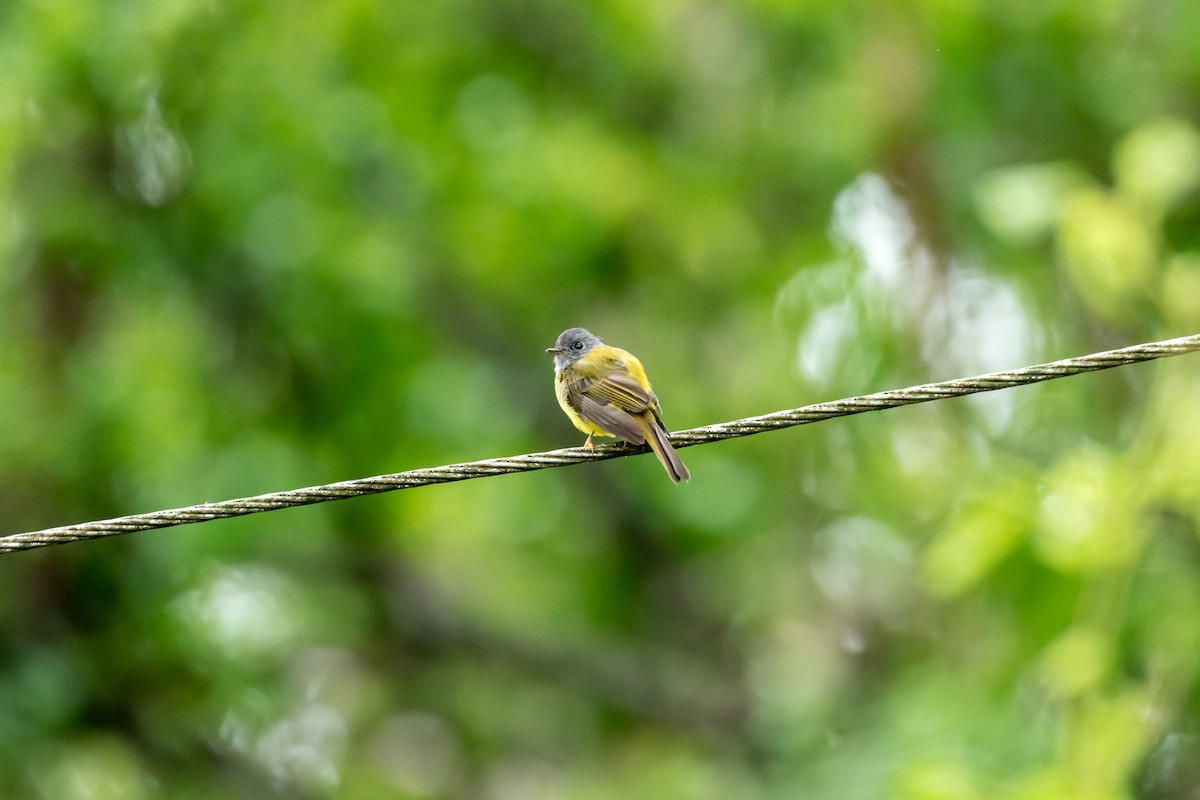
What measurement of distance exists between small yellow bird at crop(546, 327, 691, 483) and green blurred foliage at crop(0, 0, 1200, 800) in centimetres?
199

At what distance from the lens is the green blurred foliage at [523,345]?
8055mm

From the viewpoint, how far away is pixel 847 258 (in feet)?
30.0

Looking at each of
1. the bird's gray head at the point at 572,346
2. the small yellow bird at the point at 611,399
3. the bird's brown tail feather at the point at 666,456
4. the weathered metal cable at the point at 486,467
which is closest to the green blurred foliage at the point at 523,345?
the bird's gray head at the point at 572,346

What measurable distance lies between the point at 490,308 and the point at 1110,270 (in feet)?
19.5

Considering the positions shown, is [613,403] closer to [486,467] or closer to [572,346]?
[572,346]

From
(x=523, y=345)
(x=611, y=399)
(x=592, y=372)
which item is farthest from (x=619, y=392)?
(x=523, y=345)

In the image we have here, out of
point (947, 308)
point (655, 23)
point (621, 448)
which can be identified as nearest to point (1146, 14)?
point (947, 308)

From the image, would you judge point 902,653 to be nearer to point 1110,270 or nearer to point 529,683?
point 529,683

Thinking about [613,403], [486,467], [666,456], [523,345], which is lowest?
[486,467]

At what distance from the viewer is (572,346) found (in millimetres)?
6914

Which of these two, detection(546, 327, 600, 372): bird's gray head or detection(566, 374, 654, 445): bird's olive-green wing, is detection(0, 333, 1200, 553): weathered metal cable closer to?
detection(566, 374, 654, 445): bird's olive-green wing

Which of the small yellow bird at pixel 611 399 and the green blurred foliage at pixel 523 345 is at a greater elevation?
the green blurred foliage at pixel 523 345

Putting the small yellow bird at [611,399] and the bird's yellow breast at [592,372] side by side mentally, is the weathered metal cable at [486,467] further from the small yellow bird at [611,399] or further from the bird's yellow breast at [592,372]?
the bird's yellow breast at [592,372]

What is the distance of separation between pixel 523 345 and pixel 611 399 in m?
4.67
